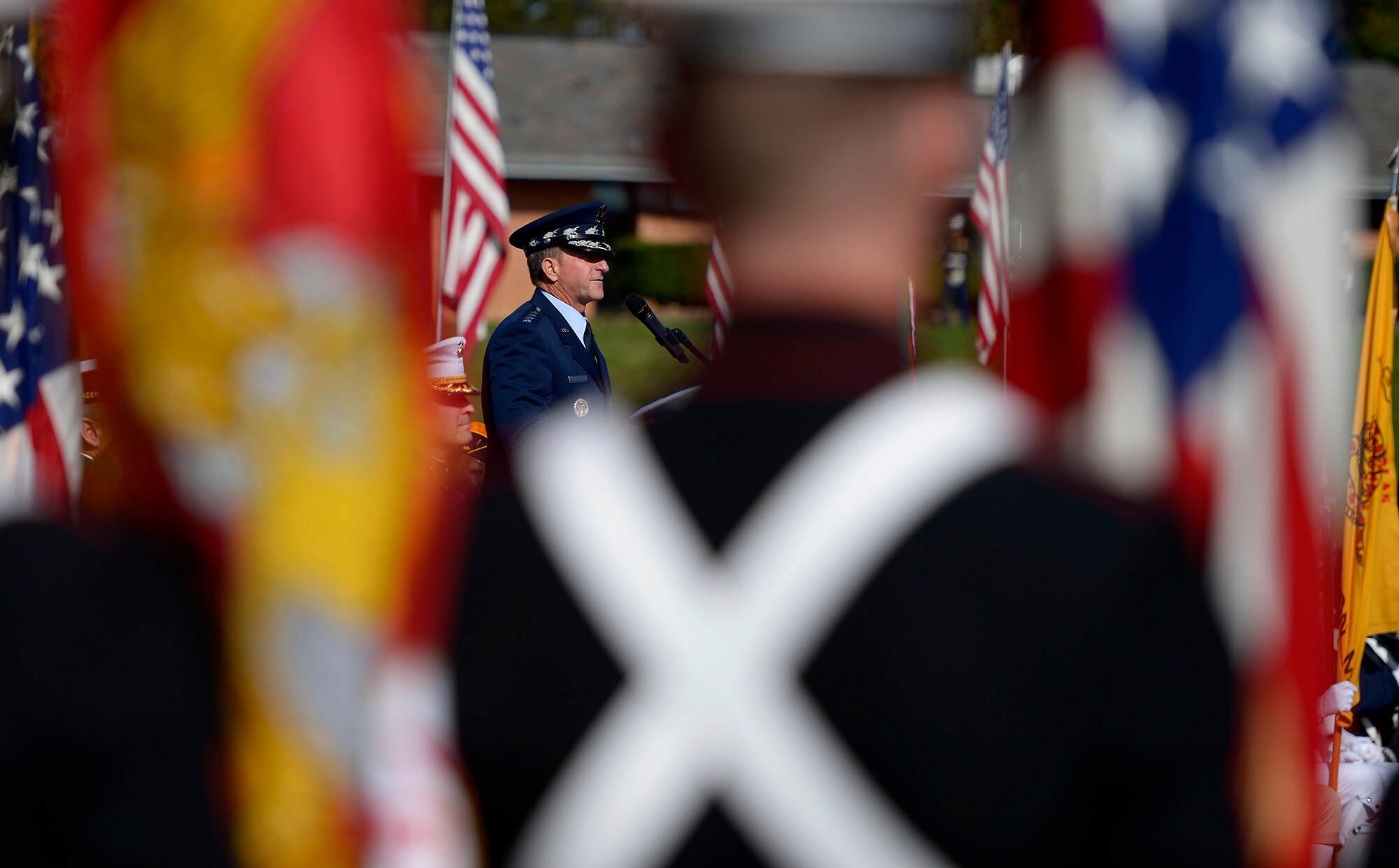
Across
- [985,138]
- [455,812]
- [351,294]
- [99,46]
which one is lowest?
[985,138]

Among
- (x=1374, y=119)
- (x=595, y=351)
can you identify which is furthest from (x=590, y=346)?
(x=1374, y=119)

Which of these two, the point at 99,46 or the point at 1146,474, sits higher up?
the point at 99,46

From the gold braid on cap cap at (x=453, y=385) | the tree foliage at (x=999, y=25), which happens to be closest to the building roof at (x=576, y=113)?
the tree foliage at (x=999, y=25)

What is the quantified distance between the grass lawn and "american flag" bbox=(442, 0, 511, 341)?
820 cm

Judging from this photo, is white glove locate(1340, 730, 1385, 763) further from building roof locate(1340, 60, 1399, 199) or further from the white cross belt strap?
building roof locate(1340, 60, 1399, 199)

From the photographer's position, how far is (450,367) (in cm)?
655

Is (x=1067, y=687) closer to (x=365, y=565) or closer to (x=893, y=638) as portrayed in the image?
(x=893, y=638)

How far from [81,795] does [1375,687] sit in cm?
575

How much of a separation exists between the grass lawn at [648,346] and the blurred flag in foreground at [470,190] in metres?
8.20

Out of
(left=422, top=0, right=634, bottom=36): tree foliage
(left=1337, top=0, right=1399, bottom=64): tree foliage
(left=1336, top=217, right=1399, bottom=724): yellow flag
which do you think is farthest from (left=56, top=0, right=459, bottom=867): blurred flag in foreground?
(left=1337, top=0, right=1399, bottom=64): tree foliage

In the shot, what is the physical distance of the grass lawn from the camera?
19000 millimetres

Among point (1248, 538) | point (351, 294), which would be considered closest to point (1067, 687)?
point (351, 294)

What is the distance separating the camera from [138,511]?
0.94 m

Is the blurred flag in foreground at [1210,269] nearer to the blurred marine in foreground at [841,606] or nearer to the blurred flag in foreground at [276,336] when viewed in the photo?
the blurred marine in foreground at [841,606]
